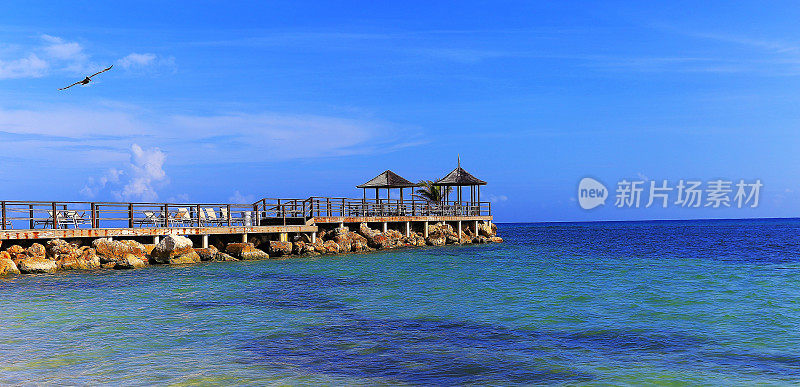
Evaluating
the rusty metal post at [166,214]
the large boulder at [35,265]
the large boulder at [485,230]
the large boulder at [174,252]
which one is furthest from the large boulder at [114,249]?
the large boulder at [485,230]

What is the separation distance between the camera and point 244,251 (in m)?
27.3

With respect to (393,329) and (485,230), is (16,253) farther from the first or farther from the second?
(485,230)

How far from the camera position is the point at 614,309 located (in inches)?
570

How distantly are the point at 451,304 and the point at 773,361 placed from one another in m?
7.02

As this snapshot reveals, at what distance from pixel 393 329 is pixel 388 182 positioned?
28166 mm

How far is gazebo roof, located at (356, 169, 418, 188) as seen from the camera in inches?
1561

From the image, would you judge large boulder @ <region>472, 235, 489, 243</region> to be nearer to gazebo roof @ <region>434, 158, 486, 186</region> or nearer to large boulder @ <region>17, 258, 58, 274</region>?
gazebo roof @ <region>434, 158, 486, 186</region>

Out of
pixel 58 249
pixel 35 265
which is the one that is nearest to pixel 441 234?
pixel 58 249

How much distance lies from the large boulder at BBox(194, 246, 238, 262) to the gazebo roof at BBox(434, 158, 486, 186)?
1925 cm

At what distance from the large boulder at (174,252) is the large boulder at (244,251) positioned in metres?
1.94

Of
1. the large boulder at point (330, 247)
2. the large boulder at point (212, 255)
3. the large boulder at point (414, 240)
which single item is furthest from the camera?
the large boulder at point (414, 240)

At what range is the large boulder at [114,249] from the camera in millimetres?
23186

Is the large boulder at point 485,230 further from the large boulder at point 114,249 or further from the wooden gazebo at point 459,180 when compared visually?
the large boulder at point 114,249

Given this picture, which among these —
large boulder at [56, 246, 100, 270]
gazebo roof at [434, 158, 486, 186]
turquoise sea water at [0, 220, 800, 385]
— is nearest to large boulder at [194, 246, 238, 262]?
large boulder at [56, 246, 100, 270]
